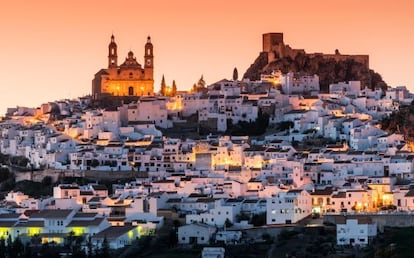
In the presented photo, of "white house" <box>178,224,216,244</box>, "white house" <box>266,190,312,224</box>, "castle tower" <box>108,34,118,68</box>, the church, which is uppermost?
"castle tower" <box>108,34,118,68</box>

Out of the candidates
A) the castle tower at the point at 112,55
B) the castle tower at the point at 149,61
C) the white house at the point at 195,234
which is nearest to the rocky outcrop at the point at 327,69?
the castle tower at the point at 149,61

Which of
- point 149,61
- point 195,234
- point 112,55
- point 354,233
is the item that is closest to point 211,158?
point 195,234

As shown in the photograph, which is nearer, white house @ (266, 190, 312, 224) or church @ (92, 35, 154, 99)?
white house @ (266, 190, 312, 224)

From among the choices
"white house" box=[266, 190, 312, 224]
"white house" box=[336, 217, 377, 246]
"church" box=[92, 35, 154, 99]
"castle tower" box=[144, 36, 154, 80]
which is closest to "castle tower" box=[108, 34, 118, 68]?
"church" box=[92, 35, 154, 99]

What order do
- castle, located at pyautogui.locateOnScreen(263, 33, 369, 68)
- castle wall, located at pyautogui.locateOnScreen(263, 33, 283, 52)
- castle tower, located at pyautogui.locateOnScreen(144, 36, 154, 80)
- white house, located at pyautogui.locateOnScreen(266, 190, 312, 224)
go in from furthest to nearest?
castle wall, located at pyautogui.locateOnScreen(263, 33, 283, 52) → castle, located at pyautogui.locateOnScreen(263, 33, 369, 68) → castle tower, located at pyautogui.locateOnScreen(144, 36, 154, 80) → white house, located at pyautogui.locateOnScreen(266, 190, 312, 224)

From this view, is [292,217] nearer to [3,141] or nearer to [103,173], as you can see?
[103,173]

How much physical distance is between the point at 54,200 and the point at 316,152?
12217 mm

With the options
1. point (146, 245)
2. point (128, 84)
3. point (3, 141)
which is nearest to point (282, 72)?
point (128, 84)

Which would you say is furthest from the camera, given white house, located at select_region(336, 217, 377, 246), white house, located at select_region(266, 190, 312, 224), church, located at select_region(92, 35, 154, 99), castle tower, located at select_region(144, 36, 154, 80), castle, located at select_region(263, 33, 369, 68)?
castle, located at select_region(263, 33, 369, 68)

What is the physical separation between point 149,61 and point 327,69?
1095 cm

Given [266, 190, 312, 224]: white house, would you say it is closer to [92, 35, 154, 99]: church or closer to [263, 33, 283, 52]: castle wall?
[92, 35, 154, 99]: church

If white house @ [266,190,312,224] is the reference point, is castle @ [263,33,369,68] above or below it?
above

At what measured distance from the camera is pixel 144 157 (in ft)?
202

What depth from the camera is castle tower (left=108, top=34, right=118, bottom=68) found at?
263 ft
